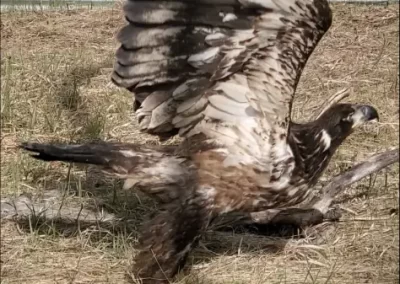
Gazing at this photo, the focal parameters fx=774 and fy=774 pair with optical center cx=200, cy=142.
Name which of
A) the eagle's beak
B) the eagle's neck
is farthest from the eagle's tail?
the eagle's beak

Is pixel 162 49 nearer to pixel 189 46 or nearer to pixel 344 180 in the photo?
pixel 189 46

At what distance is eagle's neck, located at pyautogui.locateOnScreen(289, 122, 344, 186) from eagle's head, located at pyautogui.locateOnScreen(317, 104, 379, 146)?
2cm

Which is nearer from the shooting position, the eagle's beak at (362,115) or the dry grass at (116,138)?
the dry grass at (116,138)

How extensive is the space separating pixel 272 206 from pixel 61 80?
1.92m

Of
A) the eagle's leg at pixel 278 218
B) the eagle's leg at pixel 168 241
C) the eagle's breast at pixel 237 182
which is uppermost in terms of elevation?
the eagle's breast at pixel 237 182

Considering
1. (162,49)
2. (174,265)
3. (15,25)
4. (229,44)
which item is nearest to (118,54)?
(162,49)

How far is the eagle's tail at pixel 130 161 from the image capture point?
295cm

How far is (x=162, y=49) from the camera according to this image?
288 centimetres

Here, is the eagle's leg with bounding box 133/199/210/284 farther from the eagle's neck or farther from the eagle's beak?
the eagle's beak

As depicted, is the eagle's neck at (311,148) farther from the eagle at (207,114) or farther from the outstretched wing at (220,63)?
the outstretched wing at (220,63)

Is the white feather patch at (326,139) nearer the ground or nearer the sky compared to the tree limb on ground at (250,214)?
nearer the sky

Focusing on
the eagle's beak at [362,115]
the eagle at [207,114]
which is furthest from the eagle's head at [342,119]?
the eagle at [207,114]

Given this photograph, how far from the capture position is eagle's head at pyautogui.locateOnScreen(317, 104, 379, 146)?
3.19 m

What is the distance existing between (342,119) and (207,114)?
63 cm
